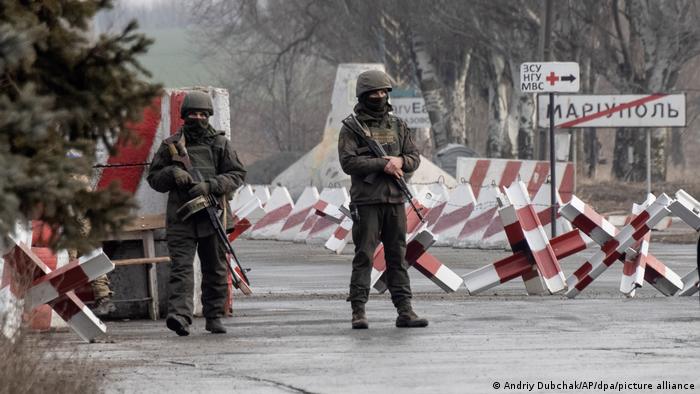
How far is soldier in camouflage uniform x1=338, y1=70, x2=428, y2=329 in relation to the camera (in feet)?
42.7

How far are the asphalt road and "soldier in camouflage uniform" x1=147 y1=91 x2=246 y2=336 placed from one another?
320 mm

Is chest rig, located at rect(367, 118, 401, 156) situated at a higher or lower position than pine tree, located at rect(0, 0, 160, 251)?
lower

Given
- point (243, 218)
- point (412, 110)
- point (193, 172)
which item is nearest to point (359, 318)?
point (193, 172)

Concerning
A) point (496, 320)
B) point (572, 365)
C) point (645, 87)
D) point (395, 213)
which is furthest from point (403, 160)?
point (645, 87)

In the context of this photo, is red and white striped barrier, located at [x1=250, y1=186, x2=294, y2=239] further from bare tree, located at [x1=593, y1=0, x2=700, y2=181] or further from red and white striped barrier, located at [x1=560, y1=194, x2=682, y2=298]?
bare tree, located at [x1=593, y1=0, x2=700, y2=181]

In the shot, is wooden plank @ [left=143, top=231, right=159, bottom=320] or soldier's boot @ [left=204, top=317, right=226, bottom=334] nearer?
soldier's boot @ [left=204, top=317, right=226, bottom=334]

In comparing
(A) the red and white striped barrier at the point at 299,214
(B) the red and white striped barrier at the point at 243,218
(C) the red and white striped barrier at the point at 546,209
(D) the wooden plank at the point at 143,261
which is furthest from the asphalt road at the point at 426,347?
(A) the red and white striped barrier at the point at 299,214

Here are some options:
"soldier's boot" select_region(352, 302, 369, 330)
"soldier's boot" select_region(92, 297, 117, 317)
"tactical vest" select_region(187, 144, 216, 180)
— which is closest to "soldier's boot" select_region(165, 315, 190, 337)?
"tactical vest" select_region(187, 144, 216, 180)

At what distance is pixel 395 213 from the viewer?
43.4 feet

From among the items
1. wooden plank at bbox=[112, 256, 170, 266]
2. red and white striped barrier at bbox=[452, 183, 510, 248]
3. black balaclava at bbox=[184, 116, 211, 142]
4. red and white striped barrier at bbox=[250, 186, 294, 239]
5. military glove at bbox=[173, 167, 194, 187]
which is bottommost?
red and white striped barrier at bbox=[250, 186, 294, 239]

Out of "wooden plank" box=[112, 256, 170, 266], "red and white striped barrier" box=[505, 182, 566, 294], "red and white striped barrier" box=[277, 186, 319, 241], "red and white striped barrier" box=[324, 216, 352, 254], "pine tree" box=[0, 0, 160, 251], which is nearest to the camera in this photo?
"pine tree" box=[0, 0, 160, 251]

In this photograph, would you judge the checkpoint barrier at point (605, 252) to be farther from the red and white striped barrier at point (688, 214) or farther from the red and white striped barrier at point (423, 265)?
the red and white striped barrier at point (423, 265)

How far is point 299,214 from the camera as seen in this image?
3130cm

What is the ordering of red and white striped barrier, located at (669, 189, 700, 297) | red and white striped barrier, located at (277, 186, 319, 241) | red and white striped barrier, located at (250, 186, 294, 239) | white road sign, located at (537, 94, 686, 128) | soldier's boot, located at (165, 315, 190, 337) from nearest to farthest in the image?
soldier's boot, located at (165, 315, 190, 337) < red and white striped barrier, located at (669, 189, 700, 297) < white road sign, located at (537, 94, 686, 128) < red and white striped barrier, located at (277, 186, 319, 241) < red and white striped barrier, located at (250, 186, 294, 239)
